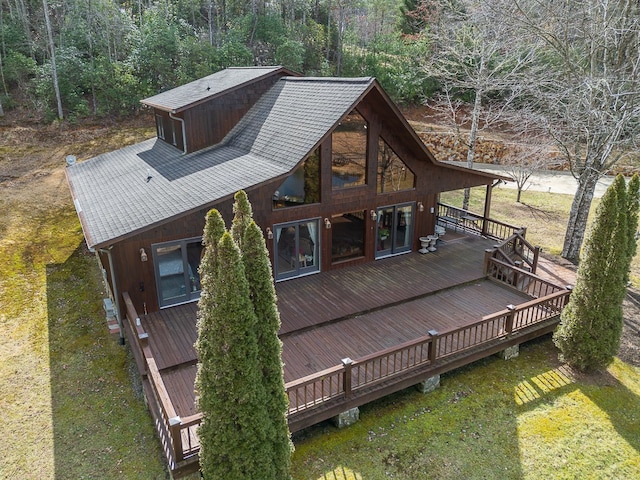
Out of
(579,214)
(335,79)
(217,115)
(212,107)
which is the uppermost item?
(335,79)

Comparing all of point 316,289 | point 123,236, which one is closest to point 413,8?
point 316,289

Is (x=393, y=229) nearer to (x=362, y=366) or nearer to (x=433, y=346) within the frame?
(x=433, y=346)

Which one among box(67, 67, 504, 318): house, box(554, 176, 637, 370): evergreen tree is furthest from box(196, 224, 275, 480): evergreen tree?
box(554, 176, 637, 370): evergreen tree

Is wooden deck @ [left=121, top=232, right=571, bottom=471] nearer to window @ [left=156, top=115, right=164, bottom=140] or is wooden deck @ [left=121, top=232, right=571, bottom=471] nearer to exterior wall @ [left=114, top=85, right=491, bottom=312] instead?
exterior wall @ [left=114, top=85, right=491, bottom=312]

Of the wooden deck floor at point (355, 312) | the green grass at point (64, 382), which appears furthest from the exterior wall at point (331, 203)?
the green grass at point (64, 382)

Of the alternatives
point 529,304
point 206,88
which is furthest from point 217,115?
point 529,304

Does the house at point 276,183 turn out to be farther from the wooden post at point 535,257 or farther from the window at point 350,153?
the wooden post at point 535,257
